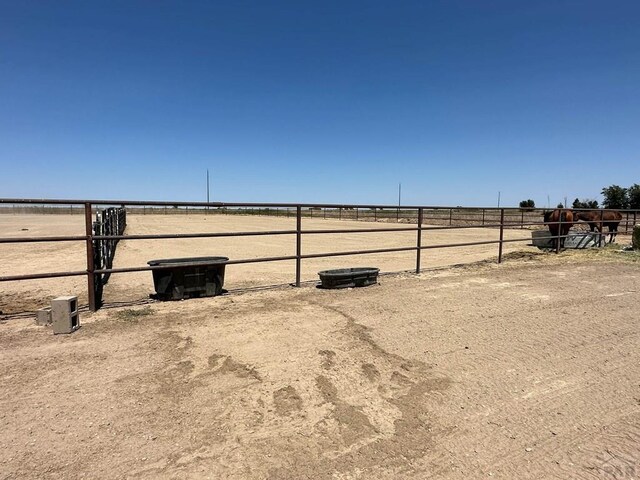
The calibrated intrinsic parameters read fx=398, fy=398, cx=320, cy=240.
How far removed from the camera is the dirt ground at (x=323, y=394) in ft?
7.32

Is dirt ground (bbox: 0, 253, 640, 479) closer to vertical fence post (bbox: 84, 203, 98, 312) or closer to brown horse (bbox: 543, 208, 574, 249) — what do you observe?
vertical fence post (bbox: 84, 203, 98, 312)

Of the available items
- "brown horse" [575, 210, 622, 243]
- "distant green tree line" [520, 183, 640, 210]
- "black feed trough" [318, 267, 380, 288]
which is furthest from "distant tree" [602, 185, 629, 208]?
"black feed trough" [318, 267, 380, 288]

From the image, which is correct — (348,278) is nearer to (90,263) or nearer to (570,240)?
(90,263)

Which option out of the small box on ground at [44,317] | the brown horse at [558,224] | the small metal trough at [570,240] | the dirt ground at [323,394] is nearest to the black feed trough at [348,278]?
the dirt ground at [323,394]

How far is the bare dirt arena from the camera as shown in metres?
2.23

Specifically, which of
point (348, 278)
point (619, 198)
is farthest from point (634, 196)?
point (348, 278)

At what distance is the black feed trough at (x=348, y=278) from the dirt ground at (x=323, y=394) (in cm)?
Answer: 120

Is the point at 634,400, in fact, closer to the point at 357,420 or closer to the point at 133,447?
the point at 357,420

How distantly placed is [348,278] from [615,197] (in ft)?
172

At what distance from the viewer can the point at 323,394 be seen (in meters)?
2.96

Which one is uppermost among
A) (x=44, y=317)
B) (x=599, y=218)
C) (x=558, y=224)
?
(x=599, y=218)

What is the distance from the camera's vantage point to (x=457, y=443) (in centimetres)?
242

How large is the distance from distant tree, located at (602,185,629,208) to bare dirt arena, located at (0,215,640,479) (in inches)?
1959

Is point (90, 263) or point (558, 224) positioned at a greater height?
point (558, 224)
